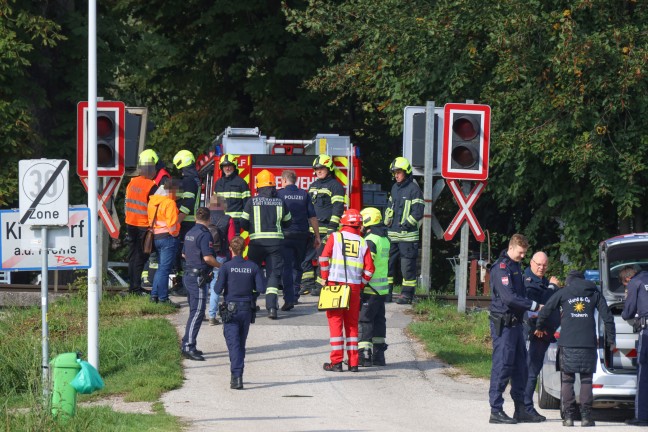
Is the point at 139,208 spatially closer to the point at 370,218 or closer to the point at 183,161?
the point at 183,161

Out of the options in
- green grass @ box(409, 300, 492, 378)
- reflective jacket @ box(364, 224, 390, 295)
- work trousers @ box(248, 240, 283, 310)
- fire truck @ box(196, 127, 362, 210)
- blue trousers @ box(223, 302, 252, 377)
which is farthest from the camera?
fire truck @ box(196, 127, 362, 210)

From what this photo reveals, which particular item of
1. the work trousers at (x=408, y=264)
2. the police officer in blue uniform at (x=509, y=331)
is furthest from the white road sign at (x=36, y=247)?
the work trousers at (x=408, y=264)

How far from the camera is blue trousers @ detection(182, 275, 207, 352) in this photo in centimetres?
1759

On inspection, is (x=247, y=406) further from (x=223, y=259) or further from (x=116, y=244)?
(x=116, y=244)

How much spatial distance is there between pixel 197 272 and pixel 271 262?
2576 mm

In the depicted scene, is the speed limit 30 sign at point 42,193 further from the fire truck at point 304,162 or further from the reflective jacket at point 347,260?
the fire truck at point 304,162

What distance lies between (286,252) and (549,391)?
20.9 feet

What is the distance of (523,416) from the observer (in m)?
14.6

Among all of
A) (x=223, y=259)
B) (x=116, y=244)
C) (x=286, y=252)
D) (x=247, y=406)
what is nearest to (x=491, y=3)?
(x=286, y=252)

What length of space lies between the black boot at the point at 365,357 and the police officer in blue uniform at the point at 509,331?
3.33 m

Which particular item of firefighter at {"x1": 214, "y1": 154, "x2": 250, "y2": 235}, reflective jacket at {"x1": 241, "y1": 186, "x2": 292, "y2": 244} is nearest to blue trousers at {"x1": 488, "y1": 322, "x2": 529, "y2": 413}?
reflective jacket at {"x1": 241, "y1": 186, "x2": 292, "y2": 244}

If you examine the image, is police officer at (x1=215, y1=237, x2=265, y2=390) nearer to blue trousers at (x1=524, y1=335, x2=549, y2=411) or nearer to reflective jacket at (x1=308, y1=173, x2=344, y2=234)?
blue trousers at (x1=524, y1=335, x2=549, y2=411)

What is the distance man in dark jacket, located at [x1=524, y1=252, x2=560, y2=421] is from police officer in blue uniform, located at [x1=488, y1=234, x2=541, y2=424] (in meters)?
0.44

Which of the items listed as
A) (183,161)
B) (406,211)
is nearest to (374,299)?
(406,211)
